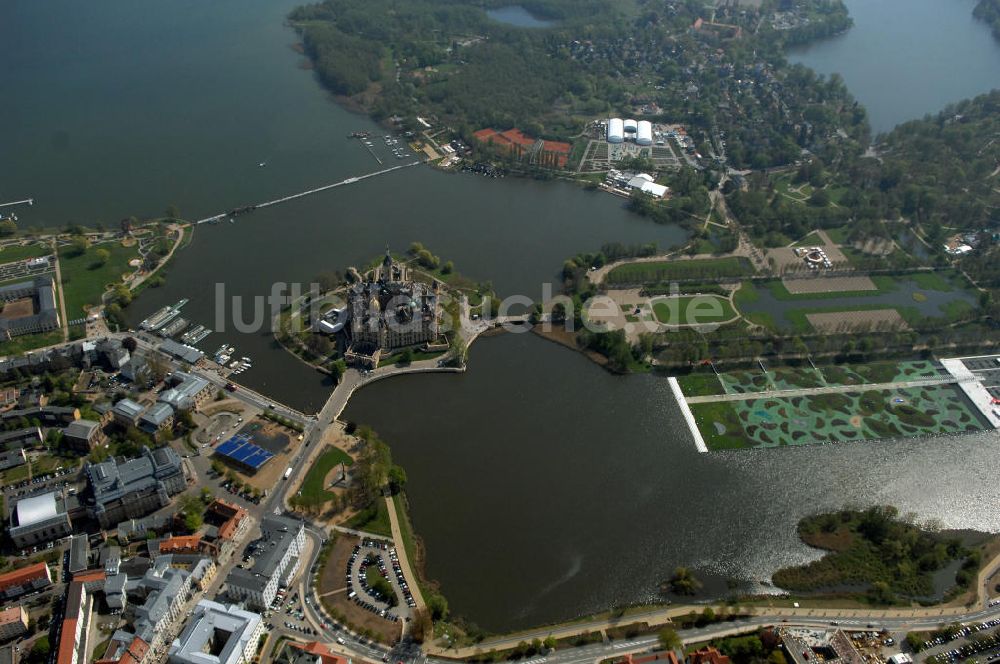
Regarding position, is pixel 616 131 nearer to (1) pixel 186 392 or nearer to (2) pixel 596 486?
(2) pixel 596 486

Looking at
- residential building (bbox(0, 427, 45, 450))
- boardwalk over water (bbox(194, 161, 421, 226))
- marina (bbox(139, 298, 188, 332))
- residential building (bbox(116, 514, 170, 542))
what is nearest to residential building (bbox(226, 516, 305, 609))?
residential building (bbox(116, 514, 170, 542))

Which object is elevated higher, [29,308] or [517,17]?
[517,17]

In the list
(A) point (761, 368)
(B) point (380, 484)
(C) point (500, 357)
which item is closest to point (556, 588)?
(B) point (380, 484)

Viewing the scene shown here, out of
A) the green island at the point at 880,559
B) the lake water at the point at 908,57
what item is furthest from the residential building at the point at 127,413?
the lake water at the point at 908,57

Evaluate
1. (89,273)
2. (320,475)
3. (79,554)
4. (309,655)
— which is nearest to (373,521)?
(320,475)

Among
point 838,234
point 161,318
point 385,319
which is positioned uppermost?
point 838,234

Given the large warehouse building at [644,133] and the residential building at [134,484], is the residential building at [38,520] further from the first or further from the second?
the large warehouse building at [644,133]

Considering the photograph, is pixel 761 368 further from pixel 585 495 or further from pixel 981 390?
pixel 585 495
